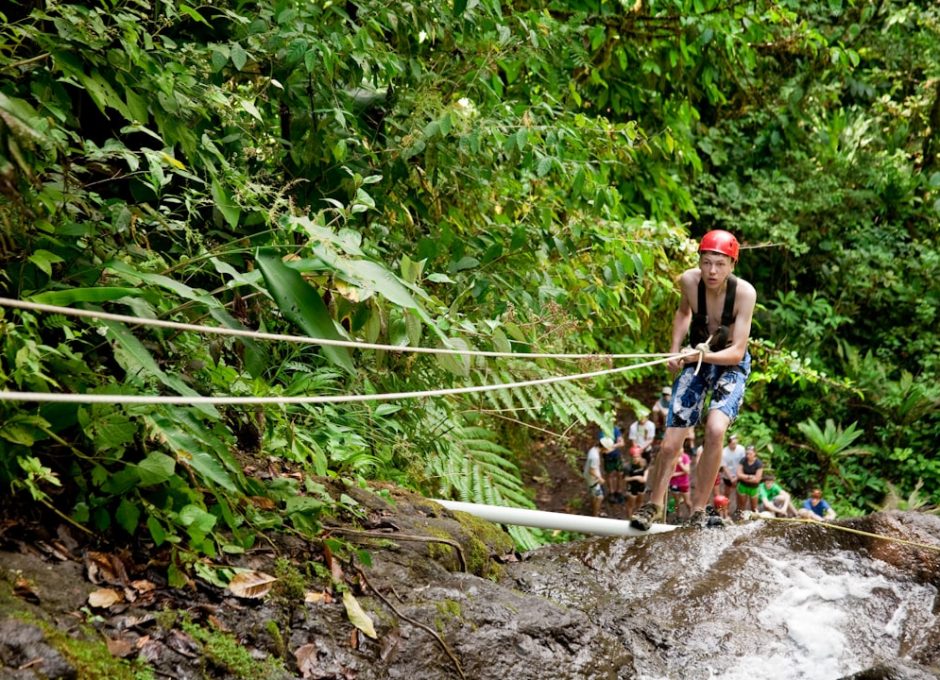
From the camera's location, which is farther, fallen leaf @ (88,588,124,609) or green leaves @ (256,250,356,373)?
fallen leaf @ (88,588,124,609)

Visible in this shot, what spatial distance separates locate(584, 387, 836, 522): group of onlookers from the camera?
10.8 m

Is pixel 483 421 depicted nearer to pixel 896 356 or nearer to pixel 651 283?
pixel 651 283

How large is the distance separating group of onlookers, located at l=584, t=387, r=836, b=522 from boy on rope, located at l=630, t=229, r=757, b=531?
4.93 metres

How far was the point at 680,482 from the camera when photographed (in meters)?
10.9

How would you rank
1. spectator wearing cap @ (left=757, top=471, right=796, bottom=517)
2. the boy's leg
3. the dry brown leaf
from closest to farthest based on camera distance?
the dry brown leaf → the boy's leg → spectator wearing cap @ (left=757, top=471, right=796, bottom=517)

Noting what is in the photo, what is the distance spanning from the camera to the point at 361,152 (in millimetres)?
4855

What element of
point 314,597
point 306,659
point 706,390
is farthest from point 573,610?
point 706,390

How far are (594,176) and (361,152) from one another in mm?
1512

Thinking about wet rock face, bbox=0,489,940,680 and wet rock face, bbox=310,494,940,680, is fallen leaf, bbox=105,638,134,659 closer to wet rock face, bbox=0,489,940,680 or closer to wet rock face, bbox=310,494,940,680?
wet rock face, bbox=0,489,940,680


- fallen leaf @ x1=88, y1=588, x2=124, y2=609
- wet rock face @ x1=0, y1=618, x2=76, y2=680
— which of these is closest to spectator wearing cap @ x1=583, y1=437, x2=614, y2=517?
fallen leaf @ x1=88, y1=588, x2=124, y2=609

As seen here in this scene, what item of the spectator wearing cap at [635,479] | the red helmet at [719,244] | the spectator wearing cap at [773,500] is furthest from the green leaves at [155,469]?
the spectator wearing cap at [635,479]

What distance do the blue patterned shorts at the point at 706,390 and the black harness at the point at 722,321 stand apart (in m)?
0.16

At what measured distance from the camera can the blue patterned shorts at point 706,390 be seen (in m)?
5.21

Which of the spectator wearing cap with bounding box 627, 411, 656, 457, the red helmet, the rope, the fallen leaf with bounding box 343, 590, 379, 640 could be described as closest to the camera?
the fallen leaf with bounding box 343, 590, 379, 640
